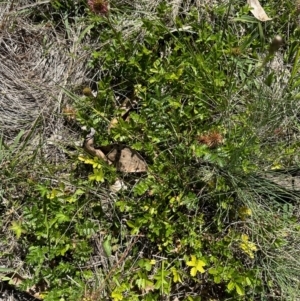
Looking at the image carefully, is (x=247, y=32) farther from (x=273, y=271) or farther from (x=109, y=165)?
(x=273, y=271)

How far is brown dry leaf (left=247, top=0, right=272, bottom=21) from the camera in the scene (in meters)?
2.37

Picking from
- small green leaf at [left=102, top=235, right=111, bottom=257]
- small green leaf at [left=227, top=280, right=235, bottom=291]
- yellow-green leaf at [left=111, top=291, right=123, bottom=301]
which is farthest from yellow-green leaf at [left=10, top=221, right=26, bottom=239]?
small green leaf at [left=227, top=280, right=235, bottom=291]

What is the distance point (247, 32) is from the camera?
244 cm

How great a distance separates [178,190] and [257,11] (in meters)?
0.94

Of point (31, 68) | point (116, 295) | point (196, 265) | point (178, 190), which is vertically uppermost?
point (31, 68)

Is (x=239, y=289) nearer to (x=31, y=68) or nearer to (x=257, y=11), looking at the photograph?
(x=257, y=11)

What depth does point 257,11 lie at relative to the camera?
2379 millimetres

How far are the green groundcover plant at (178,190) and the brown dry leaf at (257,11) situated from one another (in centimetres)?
5

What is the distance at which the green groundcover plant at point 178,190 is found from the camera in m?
2.20

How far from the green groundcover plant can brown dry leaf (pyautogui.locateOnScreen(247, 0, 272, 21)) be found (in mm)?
51

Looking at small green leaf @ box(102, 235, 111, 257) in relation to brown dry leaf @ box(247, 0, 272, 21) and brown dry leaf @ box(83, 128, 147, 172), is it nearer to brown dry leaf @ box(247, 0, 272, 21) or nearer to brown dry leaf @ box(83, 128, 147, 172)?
brown dry leaf @ box(83, 128, 147, 172)

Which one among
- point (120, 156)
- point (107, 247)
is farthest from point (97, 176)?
point (107, 247)

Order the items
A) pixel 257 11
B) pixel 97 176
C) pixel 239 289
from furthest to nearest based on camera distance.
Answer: pixel 257 11
pixel 97 176
pixel 239 289

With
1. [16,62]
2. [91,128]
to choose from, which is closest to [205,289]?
[91,128]
